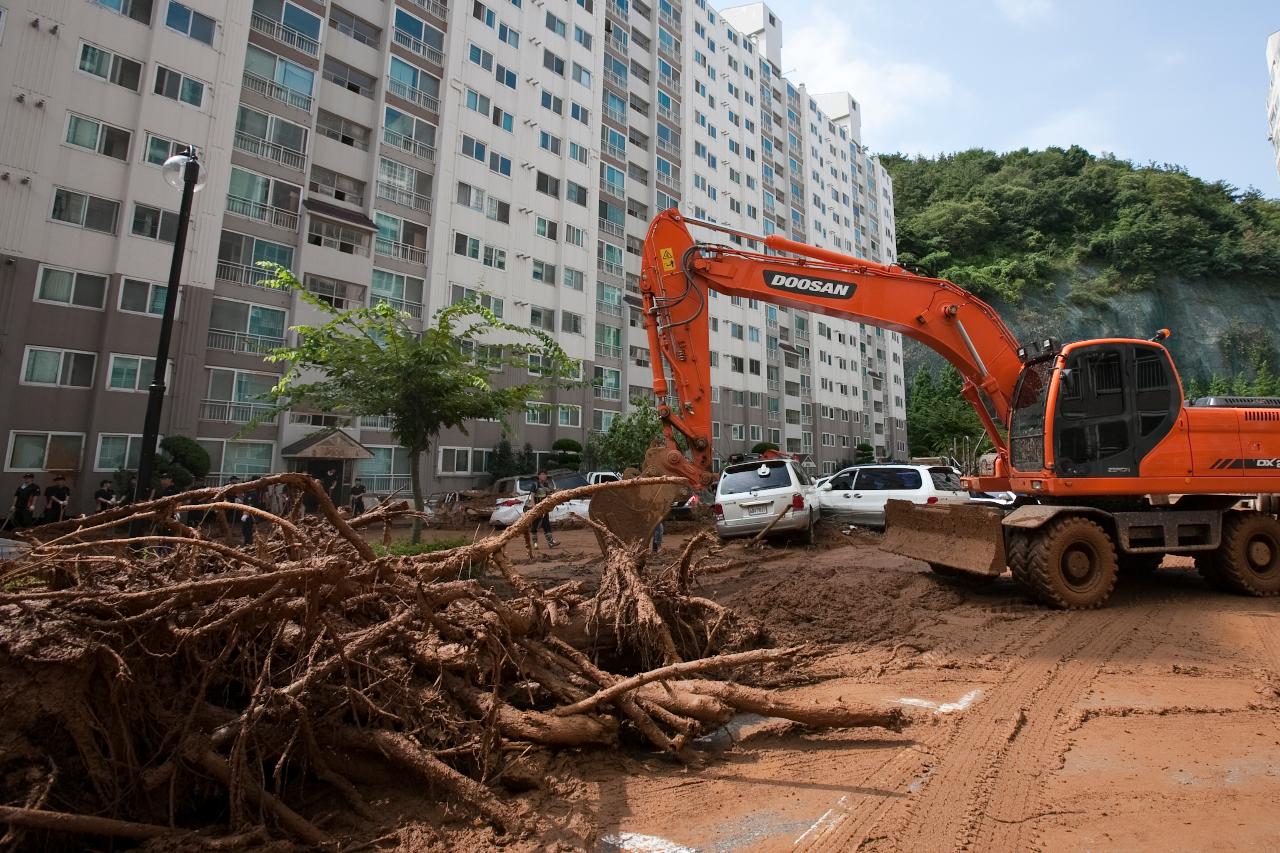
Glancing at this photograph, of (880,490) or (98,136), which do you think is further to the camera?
(98,136)

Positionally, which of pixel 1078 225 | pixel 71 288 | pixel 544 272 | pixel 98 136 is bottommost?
pixel 71 288

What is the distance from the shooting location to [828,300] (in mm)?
8977

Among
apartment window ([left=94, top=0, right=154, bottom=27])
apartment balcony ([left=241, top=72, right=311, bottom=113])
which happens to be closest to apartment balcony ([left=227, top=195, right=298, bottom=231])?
apartment balcony ([left=241, top=72, right=311, bottom=113])

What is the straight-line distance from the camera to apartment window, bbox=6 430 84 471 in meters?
18.0

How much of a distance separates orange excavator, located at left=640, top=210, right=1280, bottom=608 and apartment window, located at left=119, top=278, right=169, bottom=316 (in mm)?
19823

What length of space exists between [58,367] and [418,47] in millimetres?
20052

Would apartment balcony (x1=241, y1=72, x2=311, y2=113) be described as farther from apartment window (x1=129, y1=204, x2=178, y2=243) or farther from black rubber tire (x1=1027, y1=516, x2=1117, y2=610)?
black rubber tire (x1=1027, y1=516, x2=1117, y2=610)

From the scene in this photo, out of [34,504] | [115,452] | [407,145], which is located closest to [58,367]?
[115,452]

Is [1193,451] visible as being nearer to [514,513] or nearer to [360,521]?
[360,521]

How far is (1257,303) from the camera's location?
66.1 m

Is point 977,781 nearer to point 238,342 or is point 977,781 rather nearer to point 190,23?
point 238,342

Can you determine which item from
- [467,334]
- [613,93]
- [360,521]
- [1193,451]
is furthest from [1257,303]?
[360,521]

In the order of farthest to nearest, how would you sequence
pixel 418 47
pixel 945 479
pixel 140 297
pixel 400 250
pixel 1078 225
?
pixel 1078 225 < pixel 418 47 < pixel 400 250 < pixel 140 297 < pixel 945 479

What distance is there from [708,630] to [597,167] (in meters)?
35.6
